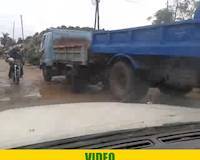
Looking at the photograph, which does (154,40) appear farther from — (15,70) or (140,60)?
(15,70)

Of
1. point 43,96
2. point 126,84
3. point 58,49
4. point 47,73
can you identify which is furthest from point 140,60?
point 47,73

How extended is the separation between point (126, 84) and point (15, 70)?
6.52 metres

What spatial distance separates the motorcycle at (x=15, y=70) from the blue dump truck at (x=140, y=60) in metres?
2.39

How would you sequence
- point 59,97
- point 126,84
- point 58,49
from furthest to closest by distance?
point 58,49 < point 59,97 < point 126,84

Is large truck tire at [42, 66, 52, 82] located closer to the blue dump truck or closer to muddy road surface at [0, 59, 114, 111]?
muddy road surface at [0, 59, 114, 111]

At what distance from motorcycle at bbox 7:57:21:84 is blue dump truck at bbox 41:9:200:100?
2.39 m

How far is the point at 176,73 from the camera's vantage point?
34.3 feet

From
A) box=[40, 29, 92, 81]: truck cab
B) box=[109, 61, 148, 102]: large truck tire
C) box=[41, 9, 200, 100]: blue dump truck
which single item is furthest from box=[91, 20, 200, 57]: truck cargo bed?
box=[40, 29, 92, 81]: truck cab

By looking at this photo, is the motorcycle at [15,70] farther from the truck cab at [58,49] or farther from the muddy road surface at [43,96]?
the truck cab at [58,49]

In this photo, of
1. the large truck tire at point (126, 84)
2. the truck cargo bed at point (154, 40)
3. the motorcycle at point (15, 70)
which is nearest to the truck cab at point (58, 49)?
the motorcycle at point (15, 70)

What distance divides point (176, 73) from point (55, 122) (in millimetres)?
7832

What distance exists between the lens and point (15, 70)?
674 inches
